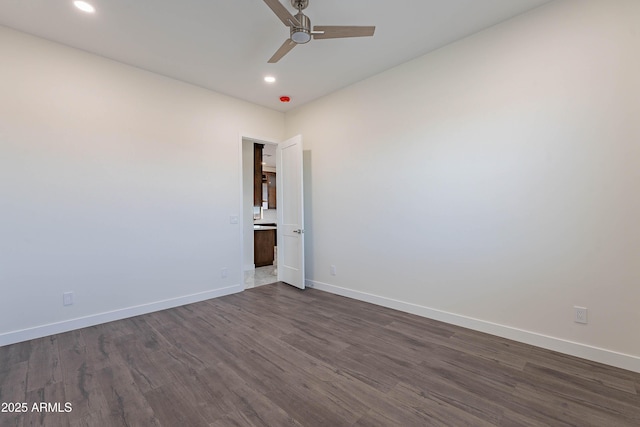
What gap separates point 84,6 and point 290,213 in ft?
10.5

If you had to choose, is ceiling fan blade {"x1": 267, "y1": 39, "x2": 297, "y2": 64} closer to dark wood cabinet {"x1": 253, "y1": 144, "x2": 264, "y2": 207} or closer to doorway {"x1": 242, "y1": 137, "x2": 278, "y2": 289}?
doorway {"x1": 242, "y1": 137, "x2": 278, "y2": 289}

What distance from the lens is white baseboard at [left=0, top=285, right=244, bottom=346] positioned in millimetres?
2561

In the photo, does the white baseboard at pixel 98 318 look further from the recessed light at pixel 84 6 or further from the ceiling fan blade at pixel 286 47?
the ceiling fan blade at pixel 286 47

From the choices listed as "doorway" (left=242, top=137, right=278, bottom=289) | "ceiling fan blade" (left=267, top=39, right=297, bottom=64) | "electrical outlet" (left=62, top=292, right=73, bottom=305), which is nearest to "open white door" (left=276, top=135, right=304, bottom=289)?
"doorway" (left=242, top=137, right=278, bottom=289)

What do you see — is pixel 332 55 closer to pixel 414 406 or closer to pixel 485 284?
pixel 485 284

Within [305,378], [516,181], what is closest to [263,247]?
[305,378]

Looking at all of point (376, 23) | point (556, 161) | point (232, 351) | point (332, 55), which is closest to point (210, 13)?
point (332, 55)

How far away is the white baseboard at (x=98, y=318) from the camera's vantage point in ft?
8.40

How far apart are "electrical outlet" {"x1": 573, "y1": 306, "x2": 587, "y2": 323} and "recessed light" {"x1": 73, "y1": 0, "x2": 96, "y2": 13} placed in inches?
190

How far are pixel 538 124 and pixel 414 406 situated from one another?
2500 mm

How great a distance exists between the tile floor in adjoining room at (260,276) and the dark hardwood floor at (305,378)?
1675mm

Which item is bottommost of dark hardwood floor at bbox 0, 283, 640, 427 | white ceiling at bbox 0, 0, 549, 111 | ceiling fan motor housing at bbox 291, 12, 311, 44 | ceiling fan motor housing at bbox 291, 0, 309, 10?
dark hardwood floor at bbox 0, 283, 640, 427

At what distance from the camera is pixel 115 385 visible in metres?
1.90

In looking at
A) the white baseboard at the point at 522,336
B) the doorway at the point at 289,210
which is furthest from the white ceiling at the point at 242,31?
the white baseboard at the point at 522,336
